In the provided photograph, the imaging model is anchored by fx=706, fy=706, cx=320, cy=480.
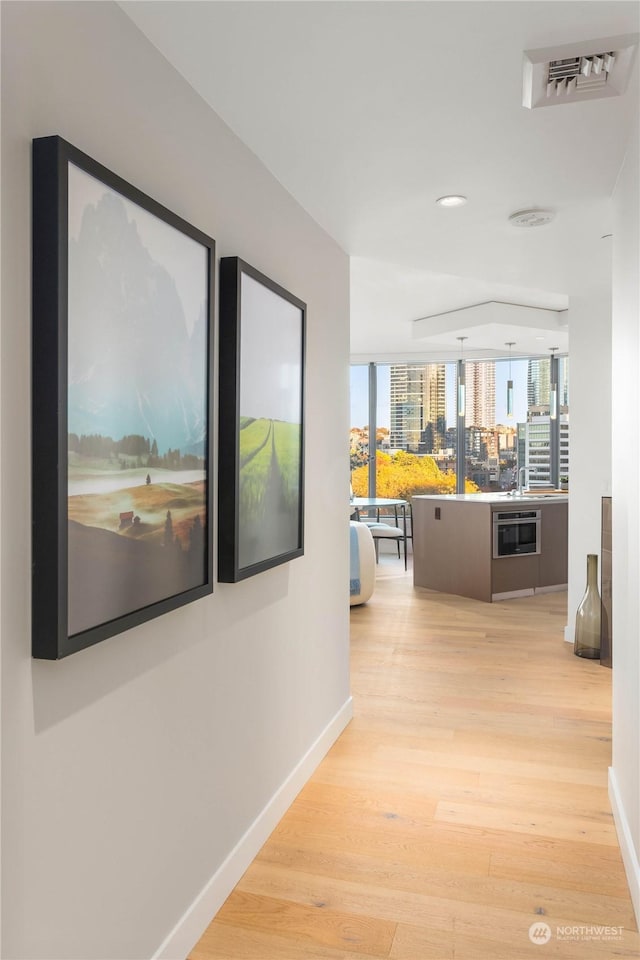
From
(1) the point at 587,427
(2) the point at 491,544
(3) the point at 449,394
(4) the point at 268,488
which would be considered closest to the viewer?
(4) the point at 268,488

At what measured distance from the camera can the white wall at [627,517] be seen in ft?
6.99

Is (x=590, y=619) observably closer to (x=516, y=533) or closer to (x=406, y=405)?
(x=516, y=533)

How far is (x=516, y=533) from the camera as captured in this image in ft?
21.4

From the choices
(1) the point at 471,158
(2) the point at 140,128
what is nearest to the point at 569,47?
(1) the point at 471,158

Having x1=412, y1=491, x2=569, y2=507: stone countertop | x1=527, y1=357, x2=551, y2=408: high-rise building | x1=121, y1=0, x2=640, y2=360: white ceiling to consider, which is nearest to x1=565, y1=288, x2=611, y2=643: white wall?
x1=121, y1=0, x2=640, y2=360: white ceiling

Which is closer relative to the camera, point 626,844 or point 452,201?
point 626,844

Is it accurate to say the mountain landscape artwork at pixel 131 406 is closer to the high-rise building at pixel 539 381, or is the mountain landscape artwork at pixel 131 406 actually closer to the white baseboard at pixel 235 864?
the white baseboard at pixel 235 864

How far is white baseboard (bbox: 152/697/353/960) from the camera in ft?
6.02

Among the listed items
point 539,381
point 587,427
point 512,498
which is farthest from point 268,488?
point 539,381

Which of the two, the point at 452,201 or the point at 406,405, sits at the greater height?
the point at 452,201

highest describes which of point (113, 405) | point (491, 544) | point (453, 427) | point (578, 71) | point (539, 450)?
point (578, 71)

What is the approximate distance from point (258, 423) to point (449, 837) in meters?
1.60

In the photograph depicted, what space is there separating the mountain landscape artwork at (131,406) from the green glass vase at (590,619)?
11.2 feet

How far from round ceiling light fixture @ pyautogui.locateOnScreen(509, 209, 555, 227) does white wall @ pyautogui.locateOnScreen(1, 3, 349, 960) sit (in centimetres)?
93
